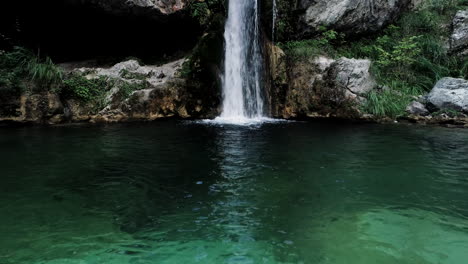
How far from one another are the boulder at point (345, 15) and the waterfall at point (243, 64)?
2.15m

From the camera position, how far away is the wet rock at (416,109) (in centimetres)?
1102

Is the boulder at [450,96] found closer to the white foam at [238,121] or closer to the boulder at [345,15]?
the boulder at [345,15]

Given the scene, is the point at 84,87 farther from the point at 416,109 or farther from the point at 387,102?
the point at 416,109

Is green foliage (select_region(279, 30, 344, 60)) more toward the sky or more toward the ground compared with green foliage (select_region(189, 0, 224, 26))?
more toward the ground

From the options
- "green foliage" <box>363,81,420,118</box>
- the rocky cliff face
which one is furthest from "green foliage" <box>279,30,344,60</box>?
the rocky cliff face

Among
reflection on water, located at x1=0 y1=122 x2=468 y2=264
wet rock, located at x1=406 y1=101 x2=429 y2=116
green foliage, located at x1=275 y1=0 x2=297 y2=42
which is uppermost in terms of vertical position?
green foliage, located at x1=275 y1=0 x2=297 y2=42

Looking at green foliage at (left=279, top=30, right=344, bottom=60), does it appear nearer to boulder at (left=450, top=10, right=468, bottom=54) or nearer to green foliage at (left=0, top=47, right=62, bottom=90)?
boulder at (left=450, top=10, right=468, bottom=54)

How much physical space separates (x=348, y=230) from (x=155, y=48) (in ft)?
39.0

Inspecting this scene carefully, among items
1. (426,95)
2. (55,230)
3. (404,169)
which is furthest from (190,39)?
(55,230)

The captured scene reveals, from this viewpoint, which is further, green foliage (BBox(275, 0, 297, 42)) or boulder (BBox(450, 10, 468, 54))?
boulder (BBox(450, 10, 468, 54))

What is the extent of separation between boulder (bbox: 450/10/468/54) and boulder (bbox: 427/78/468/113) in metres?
3.11

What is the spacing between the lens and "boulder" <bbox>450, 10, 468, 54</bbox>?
44.0ft

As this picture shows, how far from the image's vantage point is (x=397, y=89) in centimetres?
1228

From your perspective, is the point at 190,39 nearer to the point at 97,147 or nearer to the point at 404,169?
the point at 97,147
